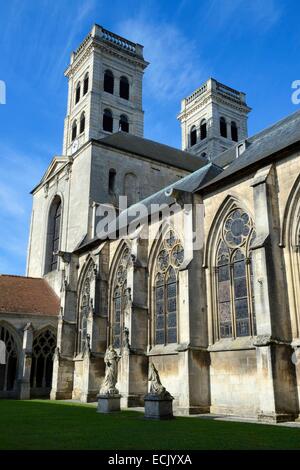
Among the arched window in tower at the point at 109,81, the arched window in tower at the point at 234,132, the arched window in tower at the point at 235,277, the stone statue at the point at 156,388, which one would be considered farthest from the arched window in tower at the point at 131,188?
the arched window in tower at the point at 234,132

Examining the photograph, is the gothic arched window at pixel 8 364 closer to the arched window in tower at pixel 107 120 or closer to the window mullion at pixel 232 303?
the window mullion at pixel 232 303

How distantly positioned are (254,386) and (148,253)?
7.80 metres

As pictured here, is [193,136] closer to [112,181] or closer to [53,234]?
[112,181]

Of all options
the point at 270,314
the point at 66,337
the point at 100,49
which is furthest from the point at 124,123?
the point at 270,314

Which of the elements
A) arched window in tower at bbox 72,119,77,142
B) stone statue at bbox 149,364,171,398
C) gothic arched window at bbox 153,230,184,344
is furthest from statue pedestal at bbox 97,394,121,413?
arched window in tower at bbox 72,119,77,142

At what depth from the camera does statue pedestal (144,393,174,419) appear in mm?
11883

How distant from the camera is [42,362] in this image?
953 inches

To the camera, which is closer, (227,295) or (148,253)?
(227,295)

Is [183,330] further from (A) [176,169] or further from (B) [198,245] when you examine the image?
(A) [176,169]

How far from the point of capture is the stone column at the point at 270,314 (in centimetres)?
1145

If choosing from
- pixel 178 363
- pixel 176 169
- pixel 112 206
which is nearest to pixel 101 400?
pixel 178 363

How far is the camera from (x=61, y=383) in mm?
22422

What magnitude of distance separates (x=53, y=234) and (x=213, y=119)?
21447mm
